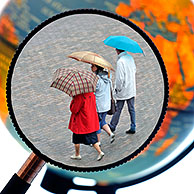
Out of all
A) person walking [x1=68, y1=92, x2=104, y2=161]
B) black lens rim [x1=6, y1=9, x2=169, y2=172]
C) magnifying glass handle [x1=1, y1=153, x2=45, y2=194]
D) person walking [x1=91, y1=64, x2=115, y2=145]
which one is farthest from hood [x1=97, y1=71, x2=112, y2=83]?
magnifying glass handle [x1=1, y1=153, x2=45, y2=194]

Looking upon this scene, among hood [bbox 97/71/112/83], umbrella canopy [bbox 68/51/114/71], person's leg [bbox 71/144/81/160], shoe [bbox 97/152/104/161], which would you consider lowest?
person's leg [bbox 71/144/81/160]

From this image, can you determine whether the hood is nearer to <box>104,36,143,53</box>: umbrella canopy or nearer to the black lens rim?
<box>104,36,143,53</box>: umbrella canopy

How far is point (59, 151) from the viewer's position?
3.04m

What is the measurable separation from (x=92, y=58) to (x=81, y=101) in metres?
0.24

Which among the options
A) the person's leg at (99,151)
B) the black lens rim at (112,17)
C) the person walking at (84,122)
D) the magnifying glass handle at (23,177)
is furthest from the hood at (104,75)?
the magnifying glass handle at (23,177)

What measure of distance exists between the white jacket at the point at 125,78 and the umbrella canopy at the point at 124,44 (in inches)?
2.0

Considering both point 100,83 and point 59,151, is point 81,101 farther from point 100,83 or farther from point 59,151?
point 59,151

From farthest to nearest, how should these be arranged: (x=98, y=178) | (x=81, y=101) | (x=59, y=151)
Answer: (x=98, y=178), (x=59, y=151), (x=81, y=101)

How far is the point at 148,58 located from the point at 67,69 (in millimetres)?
451

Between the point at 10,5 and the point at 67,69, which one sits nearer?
the point at 67,69

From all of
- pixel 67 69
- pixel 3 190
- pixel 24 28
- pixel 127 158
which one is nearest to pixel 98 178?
pixel 127 158

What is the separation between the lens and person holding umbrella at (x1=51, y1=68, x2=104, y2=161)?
279 cm

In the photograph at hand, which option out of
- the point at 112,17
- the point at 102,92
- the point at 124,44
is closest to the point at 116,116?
the point at 102,92

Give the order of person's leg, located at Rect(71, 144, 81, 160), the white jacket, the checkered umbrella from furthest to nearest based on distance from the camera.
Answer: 1. person's leg, located at Rect(71, 144, 81, 160)
2. the white jacket
3. the checkered umbrella
